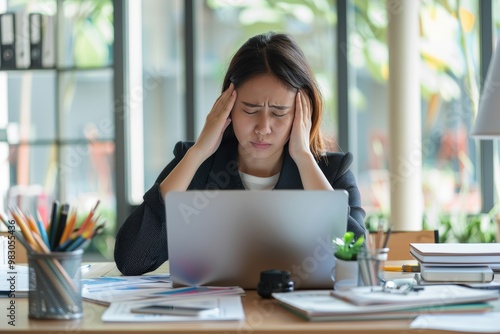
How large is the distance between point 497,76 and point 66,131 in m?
3.01

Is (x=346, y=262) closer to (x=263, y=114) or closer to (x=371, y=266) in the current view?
(x=371, y=266)

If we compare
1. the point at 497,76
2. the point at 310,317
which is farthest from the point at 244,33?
the point at 310,317

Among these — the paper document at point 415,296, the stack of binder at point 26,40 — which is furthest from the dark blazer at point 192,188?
the stack of binder at point 26,40

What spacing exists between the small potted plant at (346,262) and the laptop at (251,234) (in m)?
0.03

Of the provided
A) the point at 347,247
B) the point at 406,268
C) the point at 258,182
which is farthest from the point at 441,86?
the point at 347,247

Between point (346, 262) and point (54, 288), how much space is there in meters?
0.56

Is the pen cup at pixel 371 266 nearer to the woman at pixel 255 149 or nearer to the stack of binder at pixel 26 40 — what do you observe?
the woman at pixel 255 149

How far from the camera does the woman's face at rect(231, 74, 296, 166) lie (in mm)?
2053

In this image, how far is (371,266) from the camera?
1465 millimetres

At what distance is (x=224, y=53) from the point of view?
15.5 ft

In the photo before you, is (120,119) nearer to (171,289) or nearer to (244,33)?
(244,33)

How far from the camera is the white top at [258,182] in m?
2.20

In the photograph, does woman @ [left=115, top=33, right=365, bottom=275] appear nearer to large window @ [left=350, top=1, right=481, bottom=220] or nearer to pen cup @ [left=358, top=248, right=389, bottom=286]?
pen cup @ [left=358, top=248, right=389, bottom=286]

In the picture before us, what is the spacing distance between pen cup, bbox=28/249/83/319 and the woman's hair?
94 centimetres
